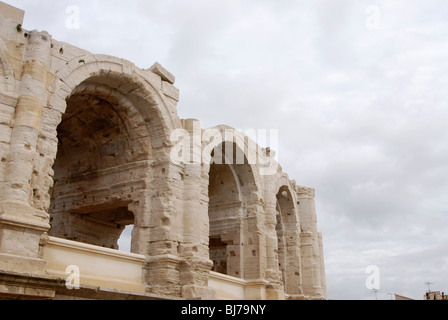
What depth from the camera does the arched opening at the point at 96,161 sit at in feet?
35.8

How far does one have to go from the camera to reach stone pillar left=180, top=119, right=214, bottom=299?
1009 cm

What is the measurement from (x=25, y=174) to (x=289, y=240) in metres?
10.5

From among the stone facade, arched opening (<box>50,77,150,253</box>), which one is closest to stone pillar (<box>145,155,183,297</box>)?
the stone facade

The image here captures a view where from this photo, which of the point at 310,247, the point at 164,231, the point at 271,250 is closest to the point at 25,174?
the point at 164,231

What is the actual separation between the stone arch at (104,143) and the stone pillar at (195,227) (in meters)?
0.65

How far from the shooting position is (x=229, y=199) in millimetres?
14133

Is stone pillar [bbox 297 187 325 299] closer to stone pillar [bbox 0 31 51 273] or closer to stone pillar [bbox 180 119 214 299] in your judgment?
stone pillar [bbox 180 119 214 299]

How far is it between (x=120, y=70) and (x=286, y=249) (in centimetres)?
893

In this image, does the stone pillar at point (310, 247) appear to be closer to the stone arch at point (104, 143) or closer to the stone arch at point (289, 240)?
the stone arch at point (289, 240)
